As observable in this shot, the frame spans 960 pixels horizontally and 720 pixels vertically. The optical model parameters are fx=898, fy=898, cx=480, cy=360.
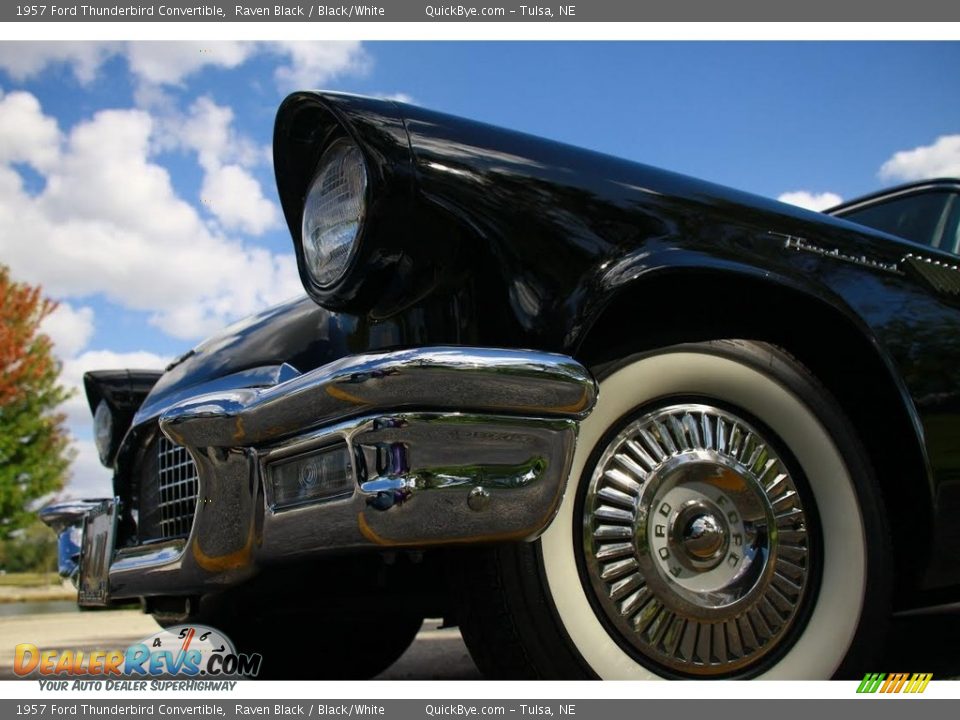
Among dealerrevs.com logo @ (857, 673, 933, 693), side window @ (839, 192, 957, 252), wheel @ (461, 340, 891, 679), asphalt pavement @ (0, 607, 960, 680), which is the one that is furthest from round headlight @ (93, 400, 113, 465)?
side window @ (839, 192, 957, 252)

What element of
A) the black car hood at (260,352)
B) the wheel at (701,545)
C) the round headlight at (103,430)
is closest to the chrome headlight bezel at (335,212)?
the black car hood at (260,352)

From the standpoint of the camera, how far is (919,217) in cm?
318

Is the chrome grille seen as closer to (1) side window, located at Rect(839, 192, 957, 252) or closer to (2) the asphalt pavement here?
(2) the asphalt pavement

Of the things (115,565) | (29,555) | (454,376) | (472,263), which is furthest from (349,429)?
(29,555)

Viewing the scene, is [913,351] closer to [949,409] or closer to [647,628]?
[949,409]

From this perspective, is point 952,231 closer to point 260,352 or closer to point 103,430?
point 260,352

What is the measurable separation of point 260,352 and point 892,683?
5.42 ft

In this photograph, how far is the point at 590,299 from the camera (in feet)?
5.59

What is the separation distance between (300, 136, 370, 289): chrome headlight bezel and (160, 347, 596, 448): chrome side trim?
1.14 feet

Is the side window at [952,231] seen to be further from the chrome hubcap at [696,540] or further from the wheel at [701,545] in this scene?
the chrome hubcap at [696,540]

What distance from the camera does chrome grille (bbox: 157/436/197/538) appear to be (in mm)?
2201

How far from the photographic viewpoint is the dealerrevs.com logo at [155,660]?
1.95m

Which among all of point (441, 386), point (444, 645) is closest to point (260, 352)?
point (441, 386)

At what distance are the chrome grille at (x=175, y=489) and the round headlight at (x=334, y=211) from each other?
62 cm
